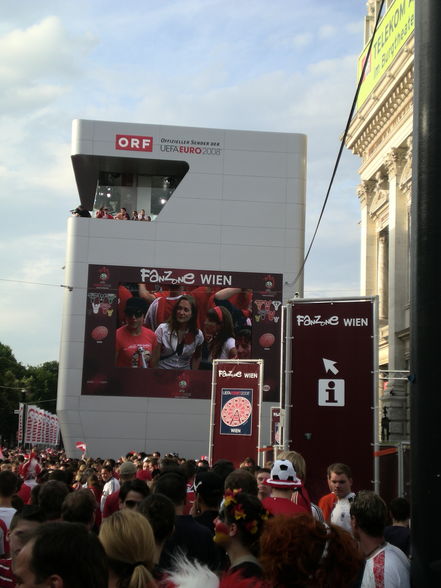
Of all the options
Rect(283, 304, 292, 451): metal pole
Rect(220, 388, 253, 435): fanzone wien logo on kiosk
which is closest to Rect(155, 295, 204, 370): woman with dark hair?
Rect(220, 388, 253, 435): fanzone wien logo on kiosk

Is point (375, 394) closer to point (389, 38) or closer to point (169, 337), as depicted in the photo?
point (169, 337)

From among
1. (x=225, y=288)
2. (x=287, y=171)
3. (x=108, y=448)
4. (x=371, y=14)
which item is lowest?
(x=108, y=448)

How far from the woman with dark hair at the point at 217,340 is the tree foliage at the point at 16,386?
6011 cm

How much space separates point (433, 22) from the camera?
13.8 ft

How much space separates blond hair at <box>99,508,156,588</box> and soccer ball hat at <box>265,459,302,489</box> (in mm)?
2999

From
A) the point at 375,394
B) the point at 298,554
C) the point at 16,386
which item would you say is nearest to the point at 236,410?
the point at 375,394

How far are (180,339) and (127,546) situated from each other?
3198cm

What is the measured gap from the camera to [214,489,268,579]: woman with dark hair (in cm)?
449

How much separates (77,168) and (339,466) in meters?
35.8

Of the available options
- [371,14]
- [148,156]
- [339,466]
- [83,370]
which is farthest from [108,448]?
[339,466]

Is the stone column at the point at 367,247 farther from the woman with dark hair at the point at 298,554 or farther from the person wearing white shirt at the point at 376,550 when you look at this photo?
the woman with dark hair at the point at 298,554

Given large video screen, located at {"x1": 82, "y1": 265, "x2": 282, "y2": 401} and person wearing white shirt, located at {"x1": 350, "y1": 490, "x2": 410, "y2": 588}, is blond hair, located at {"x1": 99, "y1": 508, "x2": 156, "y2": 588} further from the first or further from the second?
large video screen, located at {"x1": 82, "y1": 265, "x2": 282, "y2": 401}

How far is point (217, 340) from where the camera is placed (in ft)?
117

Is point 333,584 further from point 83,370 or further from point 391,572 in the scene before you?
point 83,370
